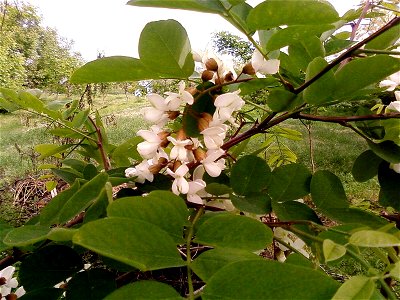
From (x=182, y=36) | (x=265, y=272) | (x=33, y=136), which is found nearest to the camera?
(x=265, y=272)

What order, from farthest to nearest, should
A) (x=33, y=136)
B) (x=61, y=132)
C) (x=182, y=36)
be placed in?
(x=33, y=136) < (x=61, y=132) < (x=182, y=36)

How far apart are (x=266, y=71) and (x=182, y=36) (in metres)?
0.07

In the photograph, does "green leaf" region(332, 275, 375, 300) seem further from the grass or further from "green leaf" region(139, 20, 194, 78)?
the grass

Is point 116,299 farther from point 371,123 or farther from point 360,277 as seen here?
point 371,123

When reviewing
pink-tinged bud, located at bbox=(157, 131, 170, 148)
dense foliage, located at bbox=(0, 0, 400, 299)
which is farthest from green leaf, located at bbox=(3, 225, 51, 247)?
pink-tinged bud, located at bbox=(157, 131, 170, 148)

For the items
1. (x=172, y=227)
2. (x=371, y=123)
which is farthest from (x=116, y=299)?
(x=371, y=123)

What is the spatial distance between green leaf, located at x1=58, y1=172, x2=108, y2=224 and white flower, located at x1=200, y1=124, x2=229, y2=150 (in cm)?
8

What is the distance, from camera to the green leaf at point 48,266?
257 mm

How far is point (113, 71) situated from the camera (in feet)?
0.92

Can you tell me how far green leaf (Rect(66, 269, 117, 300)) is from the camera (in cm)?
24

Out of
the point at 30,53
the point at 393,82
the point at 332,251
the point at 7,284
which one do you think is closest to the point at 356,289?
the point at 332,251

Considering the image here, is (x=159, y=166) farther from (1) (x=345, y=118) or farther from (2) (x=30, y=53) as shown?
(2) (x=30, y=53)

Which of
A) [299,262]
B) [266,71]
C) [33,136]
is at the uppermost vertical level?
[266,71]

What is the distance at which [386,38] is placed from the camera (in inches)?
12.8
